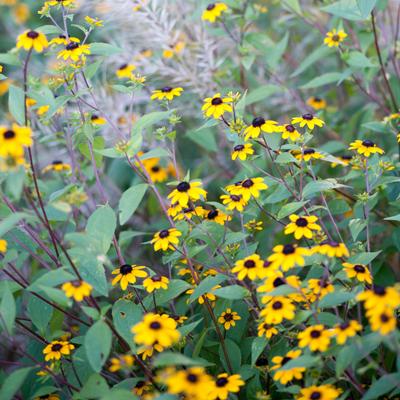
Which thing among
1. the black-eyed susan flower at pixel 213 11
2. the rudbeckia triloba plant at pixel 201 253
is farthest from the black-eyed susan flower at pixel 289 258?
the black-eyed susan flower at pixel 213 11

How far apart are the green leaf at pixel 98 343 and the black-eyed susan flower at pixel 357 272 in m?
0.65

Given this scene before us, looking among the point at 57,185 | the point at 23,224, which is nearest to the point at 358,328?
the point at 23,224

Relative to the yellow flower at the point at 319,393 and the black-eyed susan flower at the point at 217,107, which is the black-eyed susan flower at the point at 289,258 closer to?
the yellow flower at the point at 319,393

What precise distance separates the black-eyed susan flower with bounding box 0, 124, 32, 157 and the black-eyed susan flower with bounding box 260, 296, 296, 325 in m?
0.73

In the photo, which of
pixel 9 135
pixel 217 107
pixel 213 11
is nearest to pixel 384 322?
pixel 217 107

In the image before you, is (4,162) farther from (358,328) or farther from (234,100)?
(358,328)

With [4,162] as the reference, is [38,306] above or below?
below

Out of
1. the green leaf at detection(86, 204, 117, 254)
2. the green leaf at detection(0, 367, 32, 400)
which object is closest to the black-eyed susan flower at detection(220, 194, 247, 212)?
the green leaf at detection(86, 204, 117, 254)

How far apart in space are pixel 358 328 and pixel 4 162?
3.02ft

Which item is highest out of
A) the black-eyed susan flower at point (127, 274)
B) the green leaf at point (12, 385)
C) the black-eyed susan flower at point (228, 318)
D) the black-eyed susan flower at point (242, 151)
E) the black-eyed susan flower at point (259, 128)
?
the black-eyed susan flower at point (259, 128)

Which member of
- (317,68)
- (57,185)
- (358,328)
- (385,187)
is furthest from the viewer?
(317,68)

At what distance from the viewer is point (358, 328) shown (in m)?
1.34

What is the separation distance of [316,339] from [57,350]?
0.78 metres

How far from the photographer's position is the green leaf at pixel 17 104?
1749 mm
